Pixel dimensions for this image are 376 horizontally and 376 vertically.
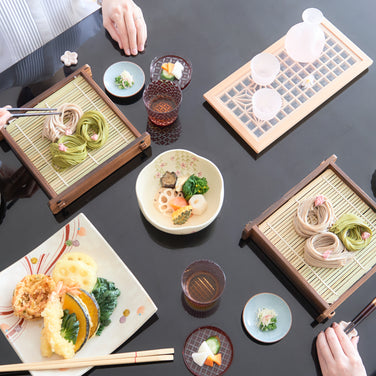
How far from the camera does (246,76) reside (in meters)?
2.86

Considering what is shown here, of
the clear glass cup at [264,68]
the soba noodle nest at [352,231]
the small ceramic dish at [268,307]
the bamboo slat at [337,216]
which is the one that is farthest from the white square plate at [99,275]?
the clear glass cup at [264,68]

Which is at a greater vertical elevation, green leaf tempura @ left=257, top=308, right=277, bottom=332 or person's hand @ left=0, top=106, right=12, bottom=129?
person's hand @ left=0, top=106, right=12, bottom=129

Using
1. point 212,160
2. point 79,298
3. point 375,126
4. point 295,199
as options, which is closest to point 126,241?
point 79,298

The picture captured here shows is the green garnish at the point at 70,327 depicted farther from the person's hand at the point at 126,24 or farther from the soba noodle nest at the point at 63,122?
the person's hand at the point at 126,24

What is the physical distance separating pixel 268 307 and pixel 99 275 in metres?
0.81

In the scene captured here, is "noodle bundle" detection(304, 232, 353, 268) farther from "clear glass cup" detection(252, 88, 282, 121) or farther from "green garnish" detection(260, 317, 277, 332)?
"clear glass cup" detection(252, 88, 282, 121)

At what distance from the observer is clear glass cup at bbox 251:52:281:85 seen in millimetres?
2787

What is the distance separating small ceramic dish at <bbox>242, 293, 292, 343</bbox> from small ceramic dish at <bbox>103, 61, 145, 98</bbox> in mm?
1322

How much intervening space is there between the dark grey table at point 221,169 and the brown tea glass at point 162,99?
0.08m

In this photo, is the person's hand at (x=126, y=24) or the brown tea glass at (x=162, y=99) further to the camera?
the person's hand at (x=126, y=24)

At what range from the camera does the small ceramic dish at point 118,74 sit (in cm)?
280

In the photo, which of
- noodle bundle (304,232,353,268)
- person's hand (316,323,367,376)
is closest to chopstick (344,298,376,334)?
person's hand (316,323,367,376)

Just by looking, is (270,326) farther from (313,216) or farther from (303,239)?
(313,216)

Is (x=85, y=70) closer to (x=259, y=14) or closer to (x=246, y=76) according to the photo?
(x=246, y=76)
